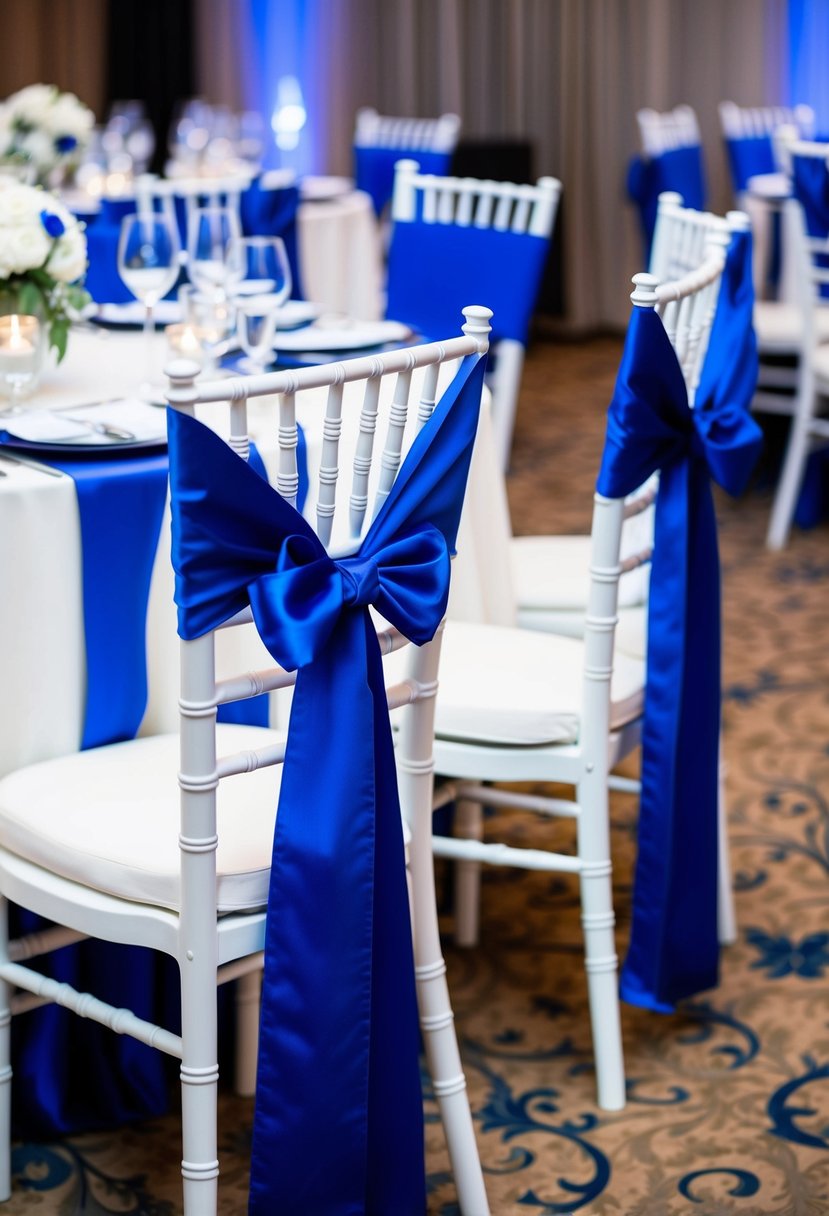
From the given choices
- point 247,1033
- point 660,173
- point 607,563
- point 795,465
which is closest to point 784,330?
point 795,465

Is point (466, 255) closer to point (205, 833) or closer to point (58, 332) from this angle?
point (58, 332)

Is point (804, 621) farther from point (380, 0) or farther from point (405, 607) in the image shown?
point (380, 0)

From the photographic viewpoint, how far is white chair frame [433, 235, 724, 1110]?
202cm

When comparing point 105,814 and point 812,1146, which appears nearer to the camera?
point 105,814

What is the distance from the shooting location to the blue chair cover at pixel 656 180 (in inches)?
196

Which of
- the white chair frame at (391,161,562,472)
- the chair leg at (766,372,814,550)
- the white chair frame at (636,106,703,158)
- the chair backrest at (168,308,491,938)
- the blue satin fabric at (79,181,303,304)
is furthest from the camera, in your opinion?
the white chair frame at (636,106,703,158)

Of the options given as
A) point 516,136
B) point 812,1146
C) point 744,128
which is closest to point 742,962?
point 812,1146

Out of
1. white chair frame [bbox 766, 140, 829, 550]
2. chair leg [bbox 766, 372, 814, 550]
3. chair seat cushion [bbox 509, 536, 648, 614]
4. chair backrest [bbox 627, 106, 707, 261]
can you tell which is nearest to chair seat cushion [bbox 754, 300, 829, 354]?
white chair frame [bbox 766, 140, 829, 550]

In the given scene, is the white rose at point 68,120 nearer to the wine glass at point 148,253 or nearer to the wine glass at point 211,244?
the wine glass at point 211,244

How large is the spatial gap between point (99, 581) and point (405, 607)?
50cm

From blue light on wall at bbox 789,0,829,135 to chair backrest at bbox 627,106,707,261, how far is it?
1.91 m

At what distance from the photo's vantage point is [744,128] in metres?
6.09

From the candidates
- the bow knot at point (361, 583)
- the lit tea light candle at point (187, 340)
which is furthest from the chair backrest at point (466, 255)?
the bow knot at point (361, 583)

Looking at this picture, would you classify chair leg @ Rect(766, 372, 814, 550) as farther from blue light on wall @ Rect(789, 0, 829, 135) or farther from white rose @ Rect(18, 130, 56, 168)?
blue light on wall @ Rect(789, 0, 829, 135)
